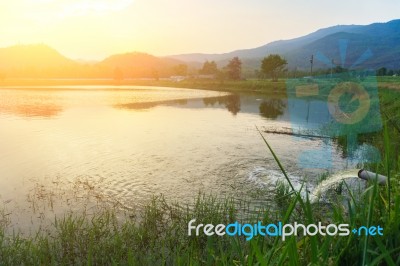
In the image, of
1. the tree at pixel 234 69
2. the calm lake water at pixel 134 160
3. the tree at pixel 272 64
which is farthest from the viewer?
the tree at pixel 234 69

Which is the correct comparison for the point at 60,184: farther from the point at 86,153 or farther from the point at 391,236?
the point at 391,236

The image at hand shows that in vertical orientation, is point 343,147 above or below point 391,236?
below

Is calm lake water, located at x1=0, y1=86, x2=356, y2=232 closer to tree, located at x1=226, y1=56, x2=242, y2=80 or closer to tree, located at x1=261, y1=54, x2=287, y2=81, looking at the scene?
tree, located at x1=261, y1=54, x2=287, y2=81

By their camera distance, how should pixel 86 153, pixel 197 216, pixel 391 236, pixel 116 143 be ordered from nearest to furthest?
pixel 391 236
pixel 197 216
pixel 86 153
pixel 116 143

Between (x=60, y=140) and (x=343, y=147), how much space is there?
16475mm

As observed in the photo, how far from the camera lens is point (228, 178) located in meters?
12.1

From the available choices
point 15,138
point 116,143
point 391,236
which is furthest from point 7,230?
point 15,138

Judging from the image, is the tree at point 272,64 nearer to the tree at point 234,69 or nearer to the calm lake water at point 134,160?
the tree at point 234,69

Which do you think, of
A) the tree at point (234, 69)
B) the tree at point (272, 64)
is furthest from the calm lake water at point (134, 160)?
the tree at point (234, 69)

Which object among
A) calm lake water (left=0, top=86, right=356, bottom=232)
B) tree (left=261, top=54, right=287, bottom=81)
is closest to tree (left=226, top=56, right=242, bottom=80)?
tree (left=261, top=54, right=287, bottom=81)

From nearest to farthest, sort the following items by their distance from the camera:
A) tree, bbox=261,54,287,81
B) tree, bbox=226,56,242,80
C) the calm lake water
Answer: the calm lake water, tree, bbox=261,54,287,81, tree, bbox=226,56,242,80

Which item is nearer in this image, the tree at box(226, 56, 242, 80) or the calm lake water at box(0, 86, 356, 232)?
the calm lake water at box(0, 86, 356, 232)

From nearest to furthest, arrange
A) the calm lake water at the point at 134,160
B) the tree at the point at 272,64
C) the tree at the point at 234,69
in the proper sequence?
1. the calm lake water at the point at 134,160
2. the tree at the point at 272,64
3. the tree at the point at 234,69

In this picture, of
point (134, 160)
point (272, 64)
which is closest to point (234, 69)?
point (272, 64)
